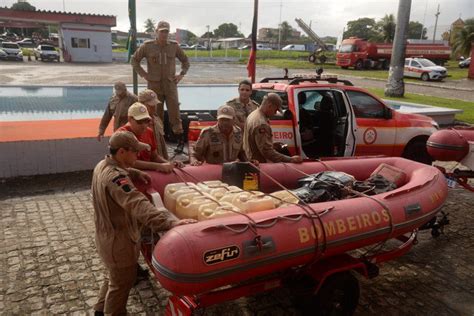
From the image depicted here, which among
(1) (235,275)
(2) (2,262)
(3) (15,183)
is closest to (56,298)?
(2) (2,262)

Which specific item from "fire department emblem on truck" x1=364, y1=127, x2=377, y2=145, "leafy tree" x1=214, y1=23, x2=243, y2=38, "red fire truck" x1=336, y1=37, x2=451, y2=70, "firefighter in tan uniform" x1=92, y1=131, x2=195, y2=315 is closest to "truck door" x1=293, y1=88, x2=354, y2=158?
"fire department emblem on truck" x1=364, y1=127, x2=377, y2=145

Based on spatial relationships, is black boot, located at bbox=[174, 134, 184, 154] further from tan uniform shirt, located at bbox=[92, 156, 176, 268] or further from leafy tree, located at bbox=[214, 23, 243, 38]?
leafy tree, located at bbox=[214, 23, 243, 38]

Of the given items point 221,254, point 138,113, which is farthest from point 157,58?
point 221,254

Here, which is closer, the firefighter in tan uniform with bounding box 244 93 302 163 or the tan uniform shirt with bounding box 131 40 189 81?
the firefighter in tan uniform with bounding box 244 93 302 163

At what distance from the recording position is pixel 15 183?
21.2 ft

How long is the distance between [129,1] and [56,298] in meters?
5.71

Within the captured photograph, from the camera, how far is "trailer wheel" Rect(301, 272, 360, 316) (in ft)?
11.0

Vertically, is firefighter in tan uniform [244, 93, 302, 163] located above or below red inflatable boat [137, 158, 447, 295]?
above

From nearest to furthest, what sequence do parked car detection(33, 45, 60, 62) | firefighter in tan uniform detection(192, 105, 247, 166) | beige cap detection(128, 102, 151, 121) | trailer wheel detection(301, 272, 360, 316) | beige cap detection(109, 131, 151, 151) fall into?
beige cap detection(109, 131, 151, 151) → trailer wheel detection(301, 272, 360, 316) → beige cap detection(128, 102, 151, 121) → firefighter in tan uniform detection(192, 105, 247, 166) → parked car detection(33, 45, 60, 62)

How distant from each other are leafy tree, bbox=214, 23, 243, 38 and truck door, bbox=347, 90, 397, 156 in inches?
4599

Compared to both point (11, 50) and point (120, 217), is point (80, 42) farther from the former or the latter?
point (120, 217)

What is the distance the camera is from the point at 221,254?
109 inches

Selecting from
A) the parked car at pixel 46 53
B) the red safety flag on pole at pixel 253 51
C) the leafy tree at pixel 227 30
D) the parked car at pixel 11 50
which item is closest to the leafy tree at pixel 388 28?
the parked car at pixel 46 53

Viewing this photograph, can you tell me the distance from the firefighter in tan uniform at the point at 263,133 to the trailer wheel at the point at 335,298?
67.0 inches
